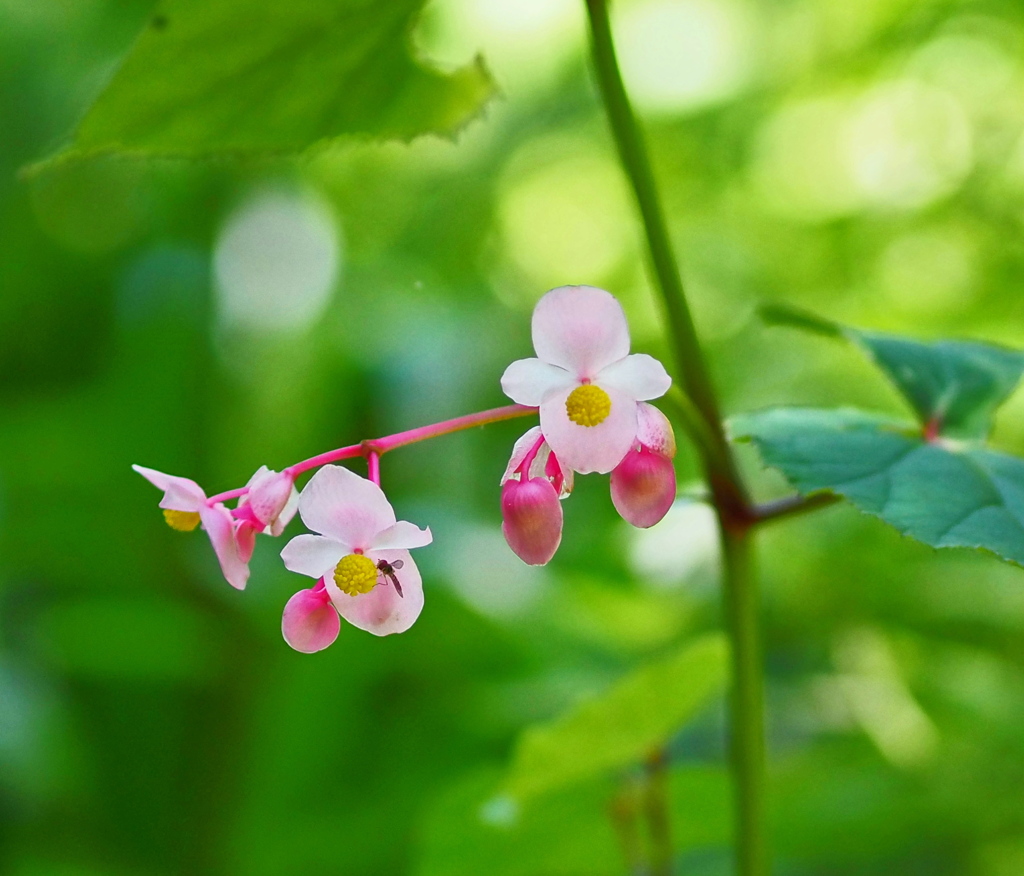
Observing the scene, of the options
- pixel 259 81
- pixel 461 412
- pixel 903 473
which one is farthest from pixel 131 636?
pixel 903 473

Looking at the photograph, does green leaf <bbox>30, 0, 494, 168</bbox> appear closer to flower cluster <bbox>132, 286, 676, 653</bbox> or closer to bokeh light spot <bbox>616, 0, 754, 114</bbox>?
flower cluster <bbox>132, 286, 676, 653</bbox>

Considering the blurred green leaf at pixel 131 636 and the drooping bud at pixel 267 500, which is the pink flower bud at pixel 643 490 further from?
the blurred green leaf at pixel 131 636

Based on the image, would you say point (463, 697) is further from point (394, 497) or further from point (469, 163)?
point (469, 163)

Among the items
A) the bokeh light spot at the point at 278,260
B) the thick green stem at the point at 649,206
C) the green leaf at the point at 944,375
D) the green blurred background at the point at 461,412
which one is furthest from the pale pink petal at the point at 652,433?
the bokeh light spot at the point at 278,260

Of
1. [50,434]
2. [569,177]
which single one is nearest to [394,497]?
[50,434]

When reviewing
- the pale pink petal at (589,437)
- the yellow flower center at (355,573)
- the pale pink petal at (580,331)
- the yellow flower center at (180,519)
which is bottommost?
the yellow flower center at (355,573)

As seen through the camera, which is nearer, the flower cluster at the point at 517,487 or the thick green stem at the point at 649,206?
the flower cluster at the point at 517,487

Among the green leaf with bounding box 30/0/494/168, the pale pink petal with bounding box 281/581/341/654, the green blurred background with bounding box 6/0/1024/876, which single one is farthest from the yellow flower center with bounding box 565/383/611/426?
the green blurred background with bounding box 6/0/1024/876

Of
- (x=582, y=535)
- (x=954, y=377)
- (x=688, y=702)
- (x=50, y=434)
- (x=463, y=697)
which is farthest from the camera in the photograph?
(x=582, y=535)
